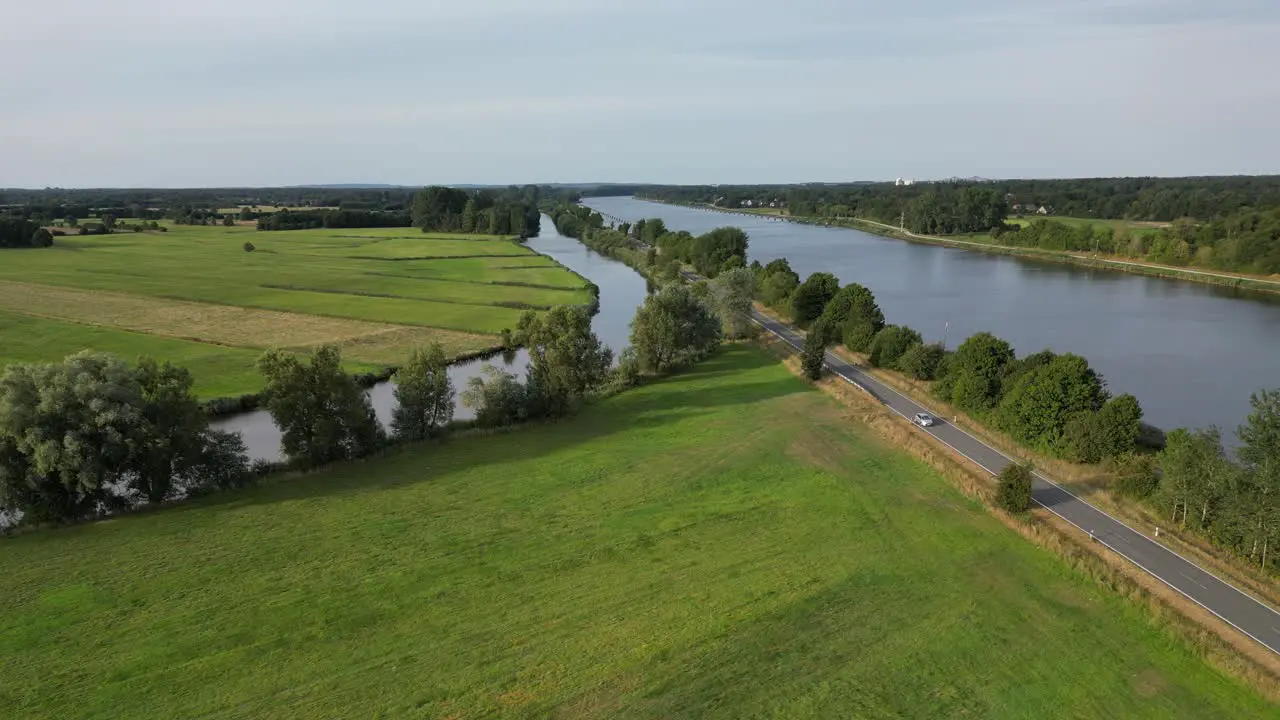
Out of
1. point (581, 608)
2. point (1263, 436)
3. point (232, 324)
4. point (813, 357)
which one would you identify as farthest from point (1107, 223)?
point (581, 608)

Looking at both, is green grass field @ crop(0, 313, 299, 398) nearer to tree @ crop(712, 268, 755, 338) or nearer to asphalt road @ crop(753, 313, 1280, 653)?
tree @ crop(712, 268, 755, 338)

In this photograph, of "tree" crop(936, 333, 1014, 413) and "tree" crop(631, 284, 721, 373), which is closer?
"tree" crop(936, 333, 1014, 413)

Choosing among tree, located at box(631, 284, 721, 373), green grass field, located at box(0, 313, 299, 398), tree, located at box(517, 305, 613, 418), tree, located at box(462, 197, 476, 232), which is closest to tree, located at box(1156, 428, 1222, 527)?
tree, located at box(517, 305, 613, 418)

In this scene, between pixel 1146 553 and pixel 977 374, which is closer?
pixel 1146 553

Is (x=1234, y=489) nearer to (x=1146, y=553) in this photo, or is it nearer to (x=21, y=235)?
(x=1146, y=553)

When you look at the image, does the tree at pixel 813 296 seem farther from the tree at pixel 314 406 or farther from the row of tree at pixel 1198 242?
the row of tree at pixel 1198 242

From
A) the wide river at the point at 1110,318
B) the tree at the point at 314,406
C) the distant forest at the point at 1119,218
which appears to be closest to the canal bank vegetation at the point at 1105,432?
the wide river at the point at 1110,318
